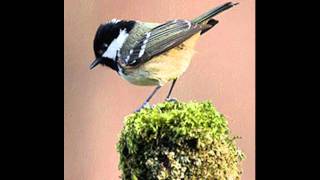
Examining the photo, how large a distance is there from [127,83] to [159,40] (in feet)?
0.80

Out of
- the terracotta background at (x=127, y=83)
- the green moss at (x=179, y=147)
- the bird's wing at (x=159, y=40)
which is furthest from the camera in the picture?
the terracotta background at (x=127, y=83)

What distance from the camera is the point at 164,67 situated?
2.06 metres

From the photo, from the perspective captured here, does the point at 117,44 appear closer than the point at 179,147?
No

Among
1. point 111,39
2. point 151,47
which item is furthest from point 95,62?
point 151,47

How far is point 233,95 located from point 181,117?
1.39 ft

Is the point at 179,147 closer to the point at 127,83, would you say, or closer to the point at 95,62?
the point at 127,83

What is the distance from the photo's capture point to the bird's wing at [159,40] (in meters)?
2.05

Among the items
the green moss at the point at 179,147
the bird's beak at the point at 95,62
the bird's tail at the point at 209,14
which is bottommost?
the green moss at the point at 179,147

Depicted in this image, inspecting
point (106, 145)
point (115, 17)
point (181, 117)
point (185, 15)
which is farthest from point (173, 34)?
point (106, 145)

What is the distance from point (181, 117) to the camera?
1.83 meters

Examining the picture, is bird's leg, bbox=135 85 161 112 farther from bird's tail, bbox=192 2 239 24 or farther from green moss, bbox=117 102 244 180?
bird's tail, bbox=192 2 239 24

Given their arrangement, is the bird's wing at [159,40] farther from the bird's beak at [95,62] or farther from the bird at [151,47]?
the bird's beak at [95,62]

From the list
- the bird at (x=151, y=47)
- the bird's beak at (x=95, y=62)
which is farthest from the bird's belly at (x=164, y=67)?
the bird's beak at (x=95, y=62)
